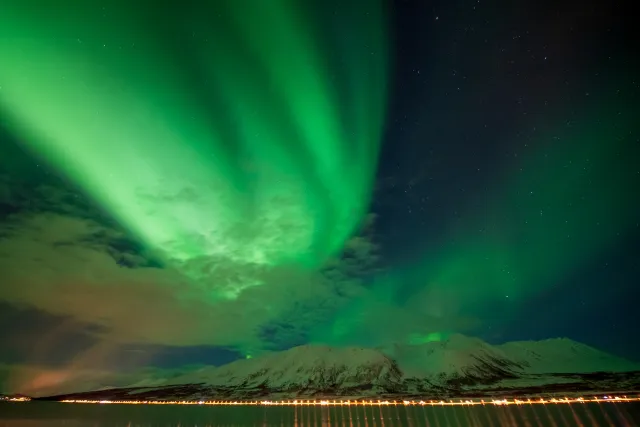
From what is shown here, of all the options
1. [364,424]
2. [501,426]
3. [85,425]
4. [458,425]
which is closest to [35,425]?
[85,425]

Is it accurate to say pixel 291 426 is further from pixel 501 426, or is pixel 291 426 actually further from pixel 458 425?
pixel 501 426

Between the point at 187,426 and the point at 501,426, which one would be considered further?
the point at 187,426

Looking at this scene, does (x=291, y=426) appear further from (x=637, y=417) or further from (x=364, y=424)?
(x=637, y=417)

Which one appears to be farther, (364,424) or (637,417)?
(364,424)

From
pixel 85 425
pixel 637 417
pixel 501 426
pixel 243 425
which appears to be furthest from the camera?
pixel 243 425

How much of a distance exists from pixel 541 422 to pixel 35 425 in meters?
206

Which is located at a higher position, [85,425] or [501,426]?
[85,425]

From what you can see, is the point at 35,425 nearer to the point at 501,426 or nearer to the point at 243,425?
the point at 243,425

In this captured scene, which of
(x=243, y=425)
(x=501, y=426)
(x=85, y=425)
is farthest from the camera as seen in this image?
(x=243, y=425)

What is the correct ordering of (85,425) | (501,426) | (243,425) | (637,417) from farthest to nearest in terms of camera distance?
(243,425), (85,425), (637,417), (501,426)

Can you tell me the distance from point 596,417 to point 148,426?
641 ft

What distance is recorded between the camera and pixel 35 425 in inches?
6299

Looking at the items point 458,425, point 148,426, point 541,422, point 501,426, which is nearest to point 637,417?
point 541,422

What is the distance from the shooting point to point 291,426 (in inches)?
6786
